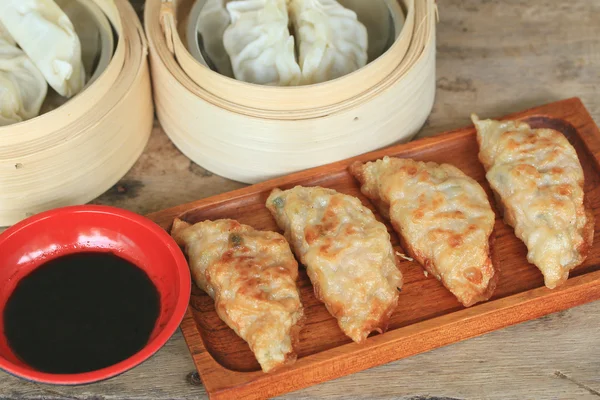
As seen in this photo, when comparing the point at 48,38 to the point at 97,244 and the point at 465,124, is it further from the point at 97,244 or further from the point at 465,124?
the point at 465,124

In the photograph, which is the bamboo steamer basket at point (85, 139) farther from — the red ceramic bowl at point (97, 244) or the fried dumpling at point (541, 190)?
the fried dumpling at point (541, 190)

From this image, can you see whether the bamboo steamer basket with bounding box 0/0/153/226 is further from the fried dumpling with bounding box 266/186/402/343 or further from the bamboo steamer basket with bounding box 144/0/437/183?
the fried dumpling with bounding box 266/186/402/343

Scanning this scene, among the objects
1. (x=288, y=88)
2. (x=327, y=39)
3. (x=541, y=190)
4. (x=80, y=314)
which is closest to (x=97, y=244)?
(x=80, y=314)

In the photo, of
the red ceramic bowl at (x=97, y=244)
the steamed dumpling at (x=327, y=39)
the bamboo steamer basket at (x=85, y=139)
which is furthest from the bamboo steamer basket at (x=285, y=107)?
the red ceramic bowl at (x=97, y=244)

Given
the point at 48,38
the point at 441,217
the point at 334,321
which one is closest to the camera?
the point at 334,321

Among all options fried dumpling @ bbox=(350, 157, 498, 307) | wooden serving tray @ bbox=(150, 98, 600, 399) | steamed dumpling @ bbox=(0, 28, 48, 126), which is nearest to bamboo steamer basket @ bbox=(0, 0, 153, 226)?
steamed dumpling @ bbox=(0, 28, 48, 126)

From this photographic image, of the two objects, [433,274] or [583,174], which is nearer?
[433,274]

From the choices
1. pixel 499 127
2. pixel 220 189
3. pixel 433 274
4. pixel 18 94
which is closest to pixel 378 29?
pixel 499 127

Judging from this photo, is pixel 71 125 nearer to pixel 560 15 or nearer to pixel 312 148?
pixel 312 148
